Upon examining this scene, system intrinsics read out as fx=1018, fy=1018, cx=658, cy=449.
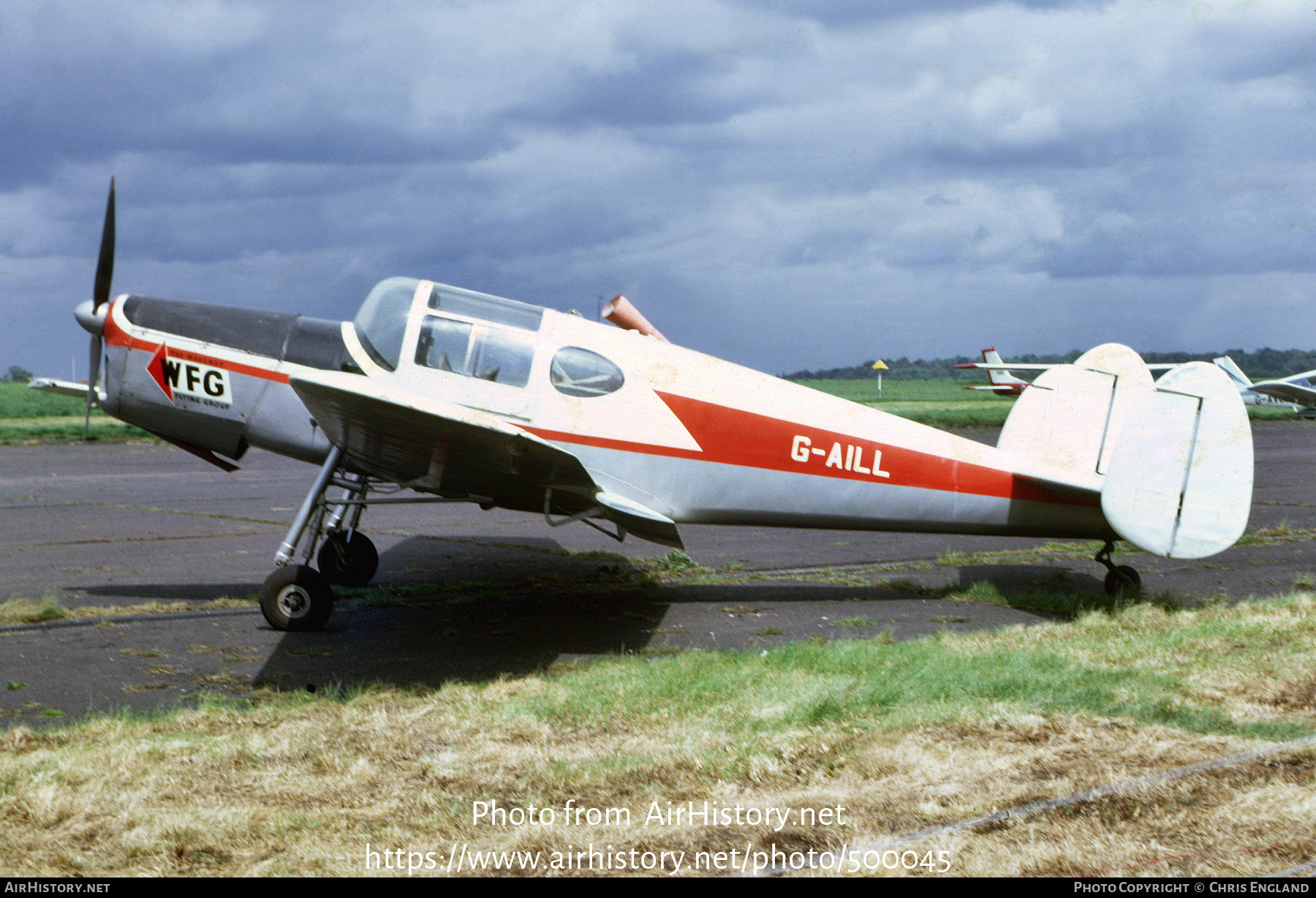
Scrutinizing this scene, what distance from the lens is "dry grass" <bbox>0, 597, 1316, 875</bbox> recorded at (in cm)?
332

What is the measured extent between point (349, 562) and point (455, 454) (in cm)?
296

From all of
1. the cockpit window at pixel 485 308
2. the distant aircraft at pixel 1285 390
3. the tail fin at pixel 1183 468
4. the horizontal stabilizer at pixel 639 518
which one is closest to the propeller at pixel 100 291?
the cockpit window at pixel 485 308

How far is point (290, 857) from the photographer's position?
3.29 m

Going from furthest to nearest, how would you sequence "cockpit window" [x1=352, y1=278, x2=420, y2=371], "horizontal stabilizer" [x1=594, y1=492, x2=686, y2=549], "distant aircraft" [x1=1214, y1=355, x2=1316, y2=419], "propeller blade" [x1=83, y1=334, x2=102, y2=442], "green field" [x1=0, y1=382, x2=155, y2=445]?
"distant aircraft" [x1=1214, y1=355, x2=1316, y2=419] < "green field" [x1=0, y1=382, x2=155, y2=445] < "propeller blade" [x1=83, y1=334, x2=102, y2=442] < "cockpit window" [x1=352, y1=278, x2=420, y2=371] < "horizontal stabilizer" [x1=594, y1=492, x2=686, y2=549]

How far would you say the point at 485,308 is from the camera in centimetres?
713

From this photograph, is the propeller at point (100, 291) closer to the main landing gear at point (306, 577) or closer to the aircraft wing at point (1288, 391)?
the main landing gear at point (306, 577)

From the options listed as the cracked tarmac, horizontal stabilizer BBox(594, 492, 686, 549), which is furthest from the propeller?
horizontal stabilizer BBox(594, 492, 686, 549)

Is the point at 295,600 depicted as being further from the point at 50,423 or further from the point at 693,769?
the point at 50,423

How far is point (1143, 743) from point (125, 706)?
4.80 meters

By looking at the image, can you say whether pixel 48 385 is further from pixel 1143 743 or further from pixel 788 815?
pixel 1143 743

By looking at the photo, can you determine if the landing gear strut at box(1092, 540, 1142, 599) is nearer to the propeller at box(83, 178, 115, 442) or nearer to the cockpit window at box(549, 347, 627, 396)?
the cockpit window at box(549, 347, 627, 396)

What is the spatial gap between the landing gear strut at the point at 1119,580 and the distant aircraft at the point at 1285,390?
24.0m

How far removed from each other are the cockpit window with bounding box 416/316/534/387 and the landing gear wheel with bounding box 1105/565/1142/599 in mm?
4865

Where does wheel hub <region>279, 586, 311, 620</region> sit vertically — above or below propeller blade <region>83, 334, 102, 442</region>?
below
